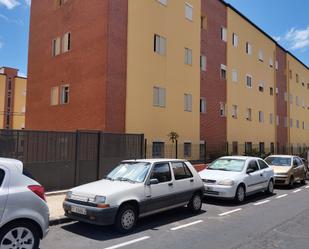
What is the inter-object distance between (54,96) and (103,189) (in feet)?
49.1

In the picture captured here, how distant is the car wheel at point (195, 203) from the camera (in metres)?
9.73

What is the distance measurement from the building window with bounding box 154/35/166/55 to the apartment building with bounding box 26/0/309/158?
6cm

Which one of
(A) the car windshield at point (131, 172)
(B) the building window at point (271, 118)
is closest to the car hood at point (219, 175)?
(A) the car windshield at point (131, 172)

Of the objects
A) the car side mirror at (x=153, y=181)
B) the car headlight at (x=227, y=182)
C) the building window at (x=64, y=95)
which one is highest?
the building window at (x=64, y=95)

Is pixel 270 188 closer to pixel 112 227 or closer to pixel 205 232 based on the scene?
pixel 205 232

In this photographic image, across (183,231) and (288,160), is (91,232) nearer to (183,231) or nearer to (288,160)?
(183,231)

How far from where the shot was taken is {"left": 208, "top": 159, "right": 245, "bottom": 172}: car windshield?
12.6 meters

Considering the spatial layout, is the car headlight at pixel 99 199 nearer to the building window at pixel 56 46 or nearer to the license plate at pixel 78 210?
the license plate at pixel 78 210

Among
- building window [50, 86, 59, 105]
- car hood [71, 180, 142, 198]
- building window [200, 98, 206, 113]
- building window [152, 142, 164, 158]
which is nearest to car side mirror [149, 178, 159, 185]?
car hood [71, 180, 142, 198]

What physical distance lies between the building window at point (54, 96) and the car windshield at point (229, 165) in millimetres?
11676

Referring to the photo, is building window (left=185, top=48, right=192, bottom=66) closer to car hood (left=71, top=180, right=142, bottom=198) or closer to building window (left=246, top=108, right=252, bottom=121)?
building window (left=246, top=108, right=252, bottom=121)

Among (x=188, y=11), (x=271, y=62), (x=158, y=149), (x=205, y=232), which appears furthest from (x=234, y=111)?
(x=205, y=232)

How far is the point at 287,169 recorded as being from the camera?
1631 cm

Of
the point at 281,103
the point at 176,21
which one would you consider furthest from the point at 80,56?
the point at 281,103
